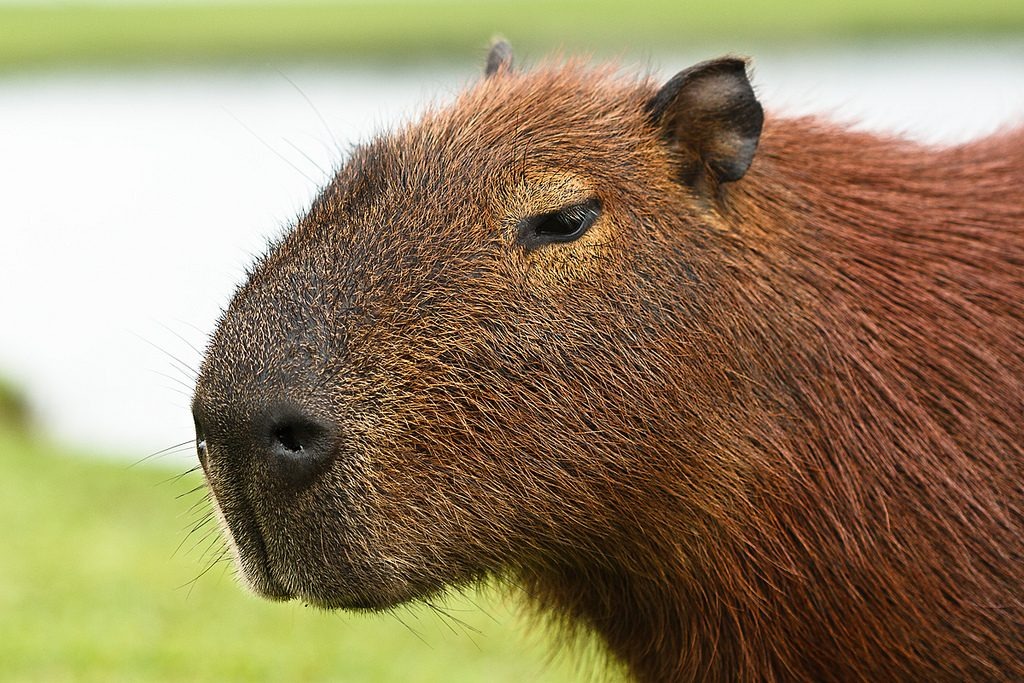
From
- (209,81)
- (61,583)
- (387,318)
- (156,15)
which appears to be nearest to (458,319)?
(387,318)

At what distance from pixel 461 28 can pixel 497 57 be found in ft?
88.1

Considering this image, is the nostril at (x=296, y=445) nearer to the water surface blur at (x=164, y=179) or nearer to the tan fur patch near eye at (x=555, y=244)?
the tan fur patch near eye at (x=555, y=244)

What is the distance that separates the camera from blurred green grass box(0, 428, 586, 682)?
421 cm

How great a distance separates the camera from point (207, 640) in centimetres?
452

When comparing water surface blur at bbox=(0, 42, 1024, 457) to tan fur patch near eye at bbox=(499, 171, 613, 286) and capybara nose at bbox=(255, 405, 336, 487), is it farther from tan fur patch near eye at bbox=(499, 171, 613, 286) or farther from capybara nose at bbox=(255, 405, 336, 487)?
capybara nose at bbox=(255, 405, 336, 487)

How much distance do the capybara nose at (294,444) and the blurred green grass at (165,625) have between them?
106 cm

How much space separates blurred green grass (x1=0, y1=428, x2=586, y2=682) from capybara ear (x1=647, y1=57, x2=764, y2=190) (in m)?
1.29

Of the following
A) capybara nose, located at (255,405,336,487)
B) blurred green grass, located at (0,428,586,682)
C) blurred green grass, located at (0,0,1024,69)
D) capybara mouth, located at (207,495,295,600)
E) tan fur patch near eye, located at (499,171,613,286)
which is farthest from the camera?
blurred green grass, located at (0,0,1024,69)

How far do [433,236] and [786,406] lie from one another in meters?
0.83

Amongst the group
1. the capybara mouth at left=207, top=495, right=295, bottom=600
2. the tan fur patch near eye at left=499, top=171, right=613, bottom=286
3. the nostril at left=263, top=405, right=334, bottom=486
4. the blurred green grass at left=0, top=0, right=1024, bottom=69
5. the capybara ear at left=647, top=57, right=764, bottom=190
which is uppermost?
the capybara ear at left=647, top=57, right=764, bottom=190

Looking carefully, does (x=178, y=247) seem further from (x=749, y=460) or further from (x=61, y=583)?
(x=749, y=460)

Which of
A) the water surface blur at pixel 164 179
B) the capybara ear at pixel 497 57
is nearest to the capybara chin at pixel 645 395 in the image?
the capybara ear at pixel 497 57

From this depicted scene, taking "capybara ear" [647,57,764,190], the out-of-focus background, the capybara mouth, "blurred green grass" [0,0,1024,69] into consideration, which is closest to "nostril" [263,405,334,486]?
the capybara mouth

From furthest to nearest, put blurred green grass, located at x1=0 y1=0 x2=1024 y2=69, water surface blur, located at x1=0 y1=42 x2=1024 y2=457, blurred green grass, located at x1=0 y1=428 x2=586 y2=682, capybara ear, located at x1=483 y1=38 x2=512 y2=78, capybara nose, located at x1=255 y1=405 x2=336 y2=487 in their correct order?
blurred green grass, located at x1=0 y1=0 x2=1024 y2=69 → water surface blur, located at x1=0 y1=42 x2=1024 y2=457 → blurred green grass, located at x1=0 y1=428 x2=586 y2=682 → capybara ear, located at x1=483 y1=38 x2=512 y2=78 → capybara nose, located at x1=255 y1=405 x2=336 y2=487
